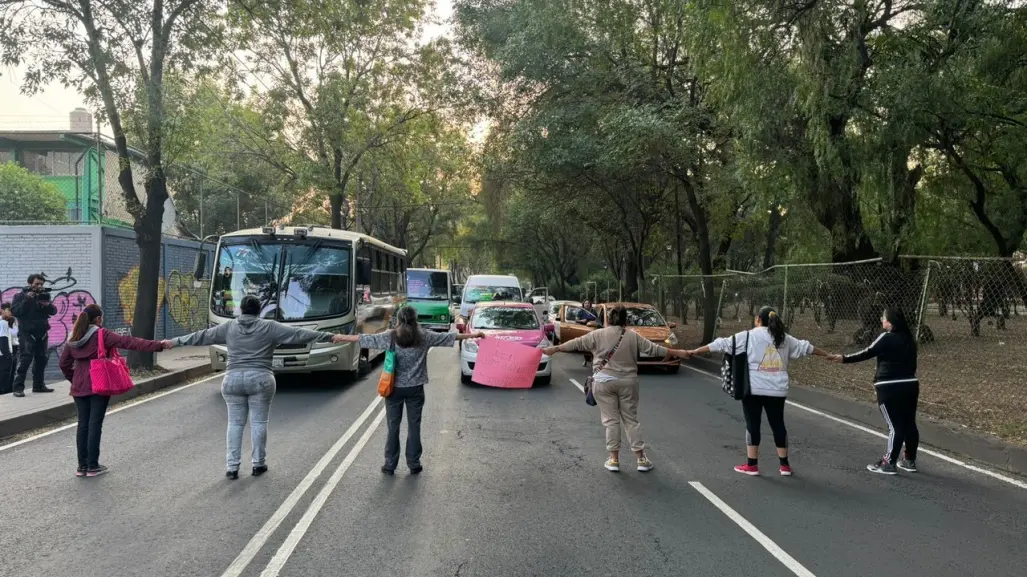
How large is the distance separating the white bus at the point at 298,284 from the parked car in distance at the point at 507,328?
7.14ft

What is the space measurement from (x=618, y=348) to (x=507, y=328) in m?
6.96

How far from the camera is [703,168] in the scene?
19969 millimetres

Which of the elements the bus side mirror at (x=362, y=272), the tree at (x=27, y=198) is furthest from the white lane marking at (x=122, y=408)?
the tree at (x=27, y=198)

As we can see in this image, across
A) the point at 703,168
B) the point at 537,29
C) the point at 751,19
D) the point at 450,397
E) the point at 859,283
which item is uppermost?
the point at 537,29

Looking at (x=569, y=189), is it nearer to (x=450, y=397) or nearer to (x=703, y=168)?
(x=703, y=168)

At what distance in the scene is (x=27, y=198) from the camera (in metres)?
27.2

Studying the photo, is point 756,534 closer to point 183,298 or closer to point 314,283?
point 314,283

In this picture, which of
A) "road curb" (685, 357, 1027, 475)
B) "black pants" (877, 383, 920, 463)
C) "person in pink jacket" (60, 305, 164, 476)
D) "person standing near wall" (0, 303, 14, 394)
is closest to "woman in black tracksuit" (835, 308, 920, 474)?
"black pants" (877, 383, 920, 463)

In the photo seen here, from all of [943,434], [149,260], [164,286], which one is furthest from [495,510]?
[164,286]

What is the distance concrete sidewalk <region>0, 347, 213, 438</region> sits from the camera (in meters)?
8.70

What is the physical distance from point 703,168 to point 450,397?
1222 cm

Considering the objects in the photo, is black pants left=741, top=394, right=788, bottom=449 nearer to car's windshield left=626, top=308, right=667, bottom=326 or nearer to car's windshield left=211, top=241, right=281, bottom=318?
car's windshield left=211, top=241, right=281, bottom=318

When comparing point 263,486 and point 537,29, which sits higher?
point 537,29

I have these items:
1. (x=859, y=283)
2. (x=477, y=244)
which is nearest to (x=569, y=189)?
(x=859, y=283)
